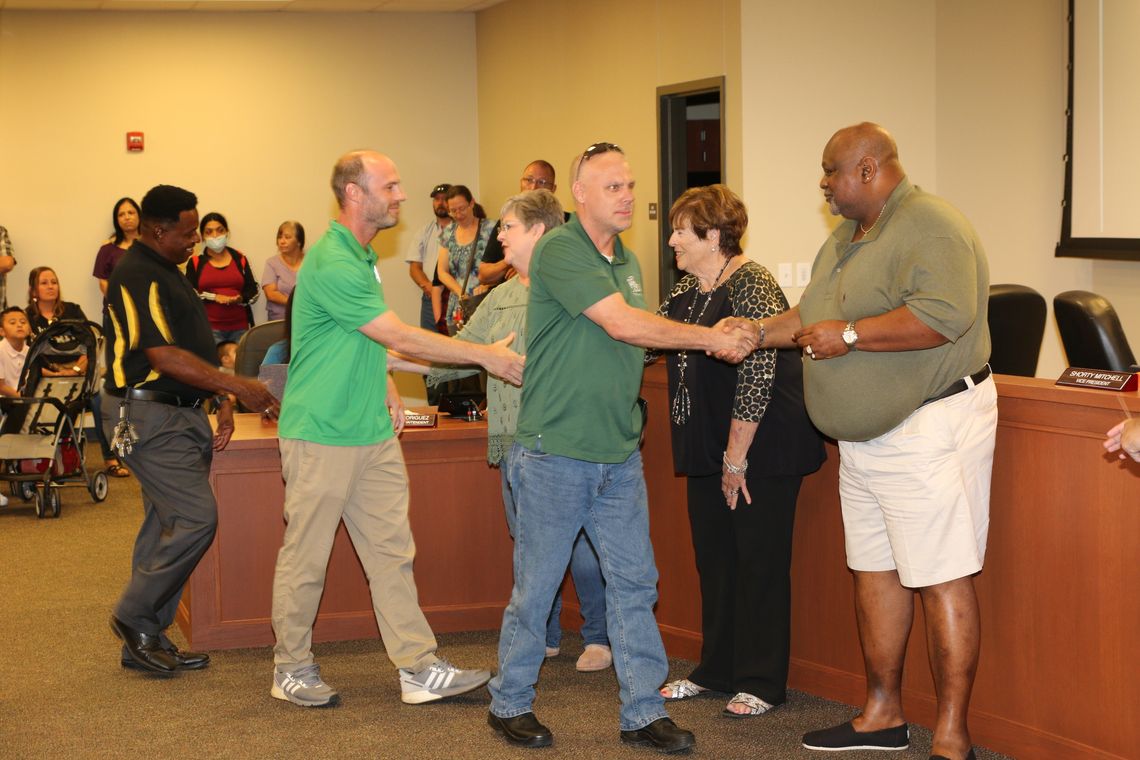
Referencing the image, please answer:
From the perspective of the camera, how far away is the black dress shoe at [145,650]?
189 inches

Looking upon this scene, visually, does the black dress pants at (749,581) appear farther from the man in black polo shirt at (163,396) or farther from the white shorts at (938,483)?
the man in black polo shirt at (163,396)

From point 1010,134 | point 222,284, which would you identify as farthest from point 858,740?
point 222,284

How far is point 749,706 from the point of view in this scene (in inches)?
168

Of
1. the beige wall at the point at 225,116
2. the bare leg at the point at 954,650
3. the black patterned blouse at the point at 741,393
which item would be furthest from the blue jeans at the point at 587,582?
the beige wall at the point at 225,116

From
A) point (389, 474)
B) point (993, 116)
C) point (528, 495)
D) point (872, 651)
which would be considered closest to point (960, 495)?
point (872, 651)

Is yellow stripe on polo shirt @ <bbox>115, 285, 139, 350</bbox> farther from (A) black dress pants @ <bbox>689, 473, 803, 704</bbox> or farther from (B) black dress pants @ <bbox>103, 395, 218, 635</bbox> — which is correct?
(A) black dress pants @ <bbox>689, 473, 803, 704</bbox>

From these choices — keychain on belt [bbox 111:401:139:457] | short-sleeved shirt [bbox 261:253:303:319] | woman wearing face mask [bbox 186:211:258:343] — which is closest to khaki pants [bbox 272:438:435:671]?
keychain on belt [bbox 111:401:139:457]

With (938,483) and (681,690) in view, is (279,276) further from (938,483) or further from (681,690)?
(938,483)

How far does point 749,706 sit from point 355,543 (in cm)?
142

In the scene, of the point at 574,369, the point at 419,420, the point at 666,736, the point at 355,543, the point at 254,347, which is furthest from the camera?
the point at 254,347

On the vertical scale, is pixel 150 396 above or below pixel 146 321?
below

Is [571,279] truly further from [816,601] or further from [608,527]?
[816,601]

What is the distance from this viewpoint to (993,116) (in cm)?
786

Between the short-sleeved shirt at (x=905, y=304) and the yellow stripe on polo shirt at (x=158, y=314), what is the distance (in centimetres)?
227
